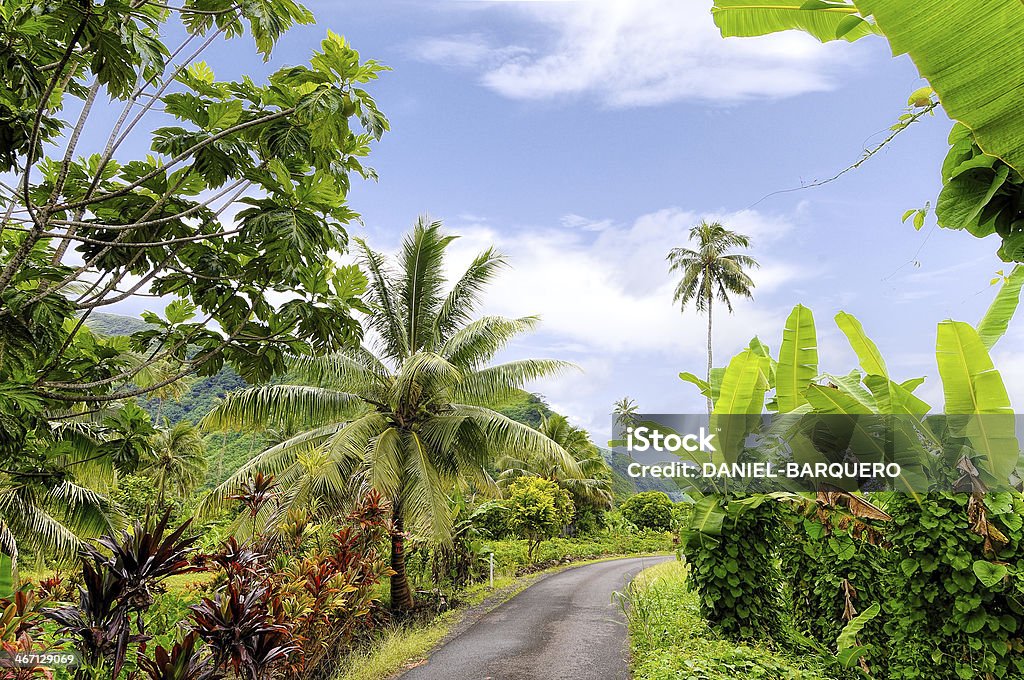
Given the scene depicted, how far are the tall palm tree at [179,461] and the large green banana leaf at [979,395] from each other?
18827 millimetres

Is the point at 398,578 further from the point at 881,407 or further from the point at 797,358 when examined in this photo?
the point at 881,407

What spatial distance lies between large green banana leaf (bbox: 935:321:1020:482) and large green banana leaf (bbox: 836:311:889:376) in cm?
85

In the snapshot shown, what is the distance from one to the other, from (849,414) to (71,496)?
1008 centimetres

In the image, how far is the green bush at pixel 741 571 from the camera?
5789 mm

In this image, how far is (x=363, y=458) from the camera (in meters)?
9.85

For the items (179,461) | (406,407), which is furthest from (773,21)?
(179,461)

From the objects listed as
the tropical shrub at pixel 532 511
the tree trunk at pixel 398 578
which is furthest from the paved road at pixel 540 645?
the tropical shrub at pixel 532 511

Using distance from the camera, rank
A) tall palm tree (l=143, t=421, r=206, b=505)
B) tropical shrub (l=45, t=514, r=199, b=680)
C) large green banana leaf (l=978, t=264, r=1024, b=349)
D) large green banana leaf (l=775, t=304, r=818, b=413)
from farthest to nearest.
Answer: tall palm tree (l=143, t=421, r=206, b=505), large green banana leaf (l=775, t=304, r=818, b=413), large green banana leaf (l=978, t=264, r=1024, b=349), tropical shrub (l=45, t=514, r=199, b=680)

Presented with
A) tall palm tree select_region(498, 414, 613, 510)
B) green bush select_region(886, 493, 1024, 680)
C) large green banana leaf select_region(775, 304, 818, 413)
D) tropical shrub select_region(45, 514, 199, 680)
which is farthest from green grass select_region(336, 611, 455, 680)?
tall palm tree select_region(498, 414, 613, 510)

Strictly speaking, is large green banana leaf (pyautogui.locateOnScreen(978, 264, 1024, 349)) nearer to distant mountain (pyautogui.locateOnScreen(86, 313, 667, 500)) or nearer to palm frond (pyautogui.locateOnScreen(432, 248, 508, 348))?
palm frond (pyautogui.locateOnScreen(432, 248, 508, 348))

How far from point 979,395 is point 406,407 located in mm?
8896

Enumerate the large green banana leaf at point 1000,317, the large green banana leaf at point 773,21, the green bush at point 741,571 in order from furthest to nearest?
the green bush at point 741,571 → the large green banana leaf at point 1000,317 → the large green banana leaf at point 773,21

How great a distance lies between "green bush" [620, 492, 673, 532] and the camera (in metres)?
31.1

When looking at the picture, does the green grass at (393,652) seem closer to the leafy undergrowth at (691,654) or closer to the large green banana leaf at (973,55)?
the leafy undergrowth at (691,654)
